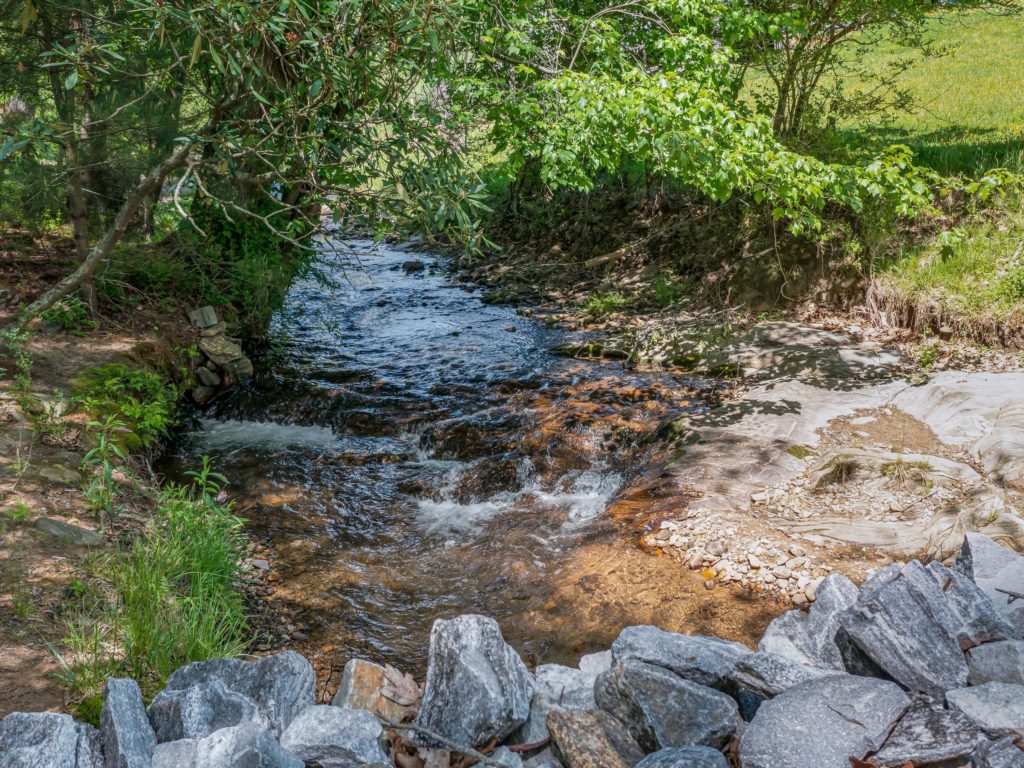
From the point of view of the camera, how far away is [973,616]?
2967mm

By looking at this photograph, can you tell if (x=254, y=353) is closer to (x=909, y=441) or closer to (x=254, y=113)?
(x=254, y=113)

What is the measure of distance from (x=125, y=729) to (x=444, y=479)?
3671 millimetres

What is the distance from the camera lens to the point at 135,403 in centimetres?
608

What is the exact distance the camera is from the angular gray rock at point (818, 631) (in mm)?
3215

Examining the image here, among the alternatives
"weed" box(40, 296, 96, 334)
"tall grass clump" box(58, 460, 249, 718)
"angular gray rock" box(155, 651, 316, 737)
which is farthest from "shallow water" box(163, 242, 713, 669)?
"weed" box(40, 296, 96, 334)

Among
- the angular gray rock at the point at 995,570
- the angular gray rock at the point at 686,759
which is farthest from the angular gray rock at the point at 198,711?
the angular gray rock at the point at 995,570

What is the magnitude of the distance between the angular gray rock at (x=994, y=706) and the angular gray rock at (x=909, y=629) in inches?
7.4

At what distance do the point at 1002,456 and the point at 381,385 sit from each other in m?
5.50

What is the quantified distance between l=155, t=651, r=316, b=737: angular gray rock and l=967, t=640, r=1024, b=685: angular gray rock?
262 cm

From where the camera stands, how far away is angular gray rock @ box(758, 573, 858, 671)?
3215mm

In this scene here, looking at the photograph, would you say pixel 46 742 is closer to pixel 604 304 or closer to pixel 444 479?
pixel 444 479

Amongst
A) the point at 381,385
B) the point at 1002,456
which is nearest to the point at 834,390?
the point at 1002,456

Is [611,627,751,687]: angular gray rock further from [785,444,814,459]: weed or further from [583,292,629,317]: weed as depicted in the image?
[583,292,629,317]: weed

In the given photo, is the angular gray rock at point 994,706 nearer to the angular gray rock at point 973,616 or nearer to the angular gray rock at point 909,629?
the angular gray rock at point 909,629
